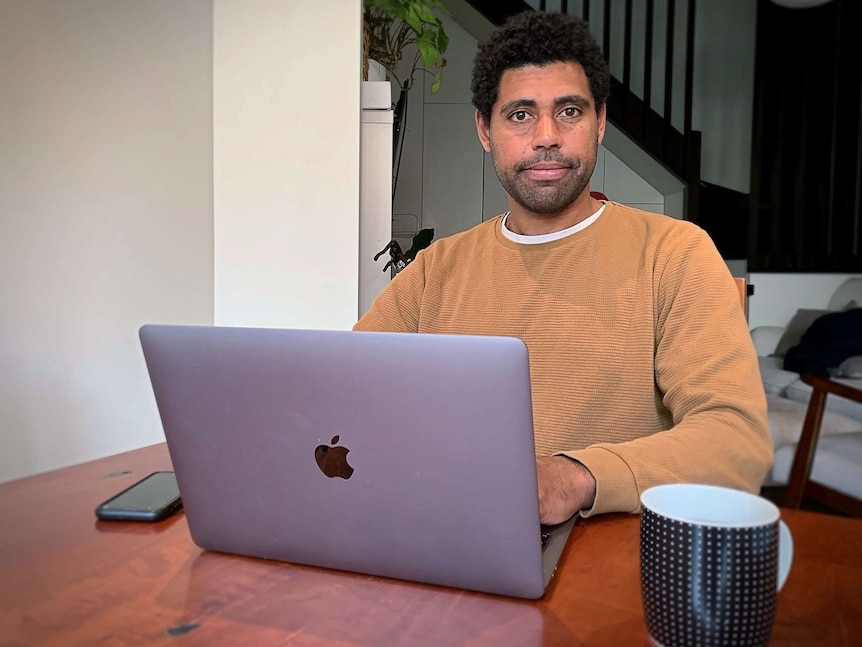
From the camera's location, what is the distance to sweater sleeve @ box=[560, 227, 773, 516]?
0.73 meters

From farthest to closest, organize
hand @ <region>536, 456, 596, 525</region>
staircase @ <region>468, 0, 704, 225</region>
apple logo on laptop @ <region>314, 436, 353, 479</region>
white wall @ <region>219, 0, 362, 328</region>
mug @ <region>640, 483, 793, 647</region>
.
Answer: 1. white wall @ <region>219, 0, 362, 328</region>
2. staircase @ <region>468, 0, 704, 225</region>
3. hand @ <region>536, 456, 596, 525</region>
4. apple logo on laptop @ <region>314, 436, 353, 479</region>
5. mug @ <region>640, 483, 793, 647</region>

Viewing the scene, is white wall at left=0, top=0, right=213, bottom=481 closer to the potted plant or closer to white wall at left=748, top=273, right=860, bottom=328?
the potted plant

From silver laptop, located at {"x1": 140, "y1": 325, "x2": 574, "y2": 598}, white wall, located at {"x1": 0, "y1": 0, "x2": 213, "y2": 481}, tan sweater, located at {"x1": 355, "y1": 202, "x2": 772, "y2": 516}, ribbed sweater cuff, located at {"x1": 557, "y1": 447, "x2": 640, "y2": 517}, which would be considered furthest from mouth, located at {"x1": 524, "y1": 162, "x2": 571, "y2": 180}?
white wall, located at {"x1": 0, "y1": 0, "x2": 213, "y2": 481}

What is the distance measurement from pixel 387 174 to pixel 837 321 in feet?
5.40

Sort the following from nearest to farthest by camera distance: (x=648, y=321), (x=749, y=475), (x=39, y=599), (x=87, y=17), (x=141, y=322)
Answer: (x=39, y=599), (x=749, y=475), (x=648, y=321), (x=87, y=17), (x=141, y=322)

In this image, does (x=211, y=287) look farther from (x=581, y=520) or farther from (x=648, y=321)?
(x=581, y=520)

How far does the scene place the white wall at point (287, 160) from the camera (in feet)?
6.54

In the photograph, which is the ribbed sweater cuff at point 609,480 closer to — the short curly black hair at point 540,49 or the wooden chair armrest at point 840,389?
the wooden chair armrest at point 840,389

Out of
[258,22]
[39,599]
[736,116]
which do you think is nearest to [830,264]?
[736,116]

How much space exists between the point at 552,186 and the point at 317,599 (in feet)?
2.72

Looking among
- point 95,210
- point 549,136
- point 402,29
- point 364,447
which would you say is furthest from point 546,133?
point 402,29

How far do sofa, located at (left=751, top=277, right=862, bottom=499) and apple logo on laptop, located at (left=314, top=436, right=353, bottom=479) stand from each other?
0.38 metres

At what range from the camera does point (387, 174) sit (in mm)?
2129

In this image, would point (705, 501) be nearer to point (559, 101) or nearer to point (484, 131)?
point (559, 101)
